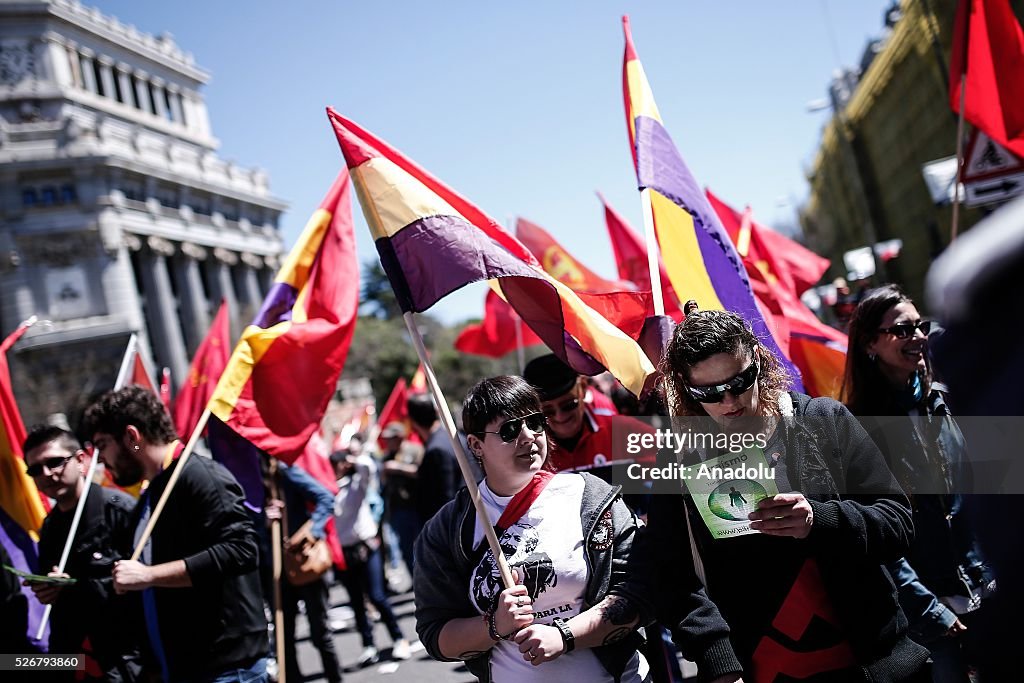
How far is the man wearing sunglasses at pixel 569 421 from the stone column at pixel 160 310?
48.5 m

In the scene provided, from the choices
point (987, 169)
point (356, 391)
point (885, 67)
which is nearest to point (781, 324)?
point (987, 169)

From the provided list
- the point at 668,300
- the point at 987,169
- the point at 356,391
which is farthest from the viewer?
the point at 356,391

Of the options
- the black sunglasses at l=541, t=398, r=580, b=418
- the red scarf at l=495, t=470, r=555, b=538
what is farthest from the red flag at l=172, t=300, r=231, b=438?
the red scarf at l=495, t=470, r=555, b=538

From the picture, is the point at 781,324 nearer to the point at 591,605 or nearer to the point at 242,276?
the point at 591,605

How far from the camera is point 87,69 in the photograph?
51844 mm

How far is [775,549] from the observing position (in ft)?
7.11

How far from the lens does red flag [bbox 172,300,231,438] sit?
6.34 metres

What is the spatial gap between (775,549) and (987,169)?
4.34 meters

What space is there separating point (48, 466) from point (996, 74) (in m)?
5.76

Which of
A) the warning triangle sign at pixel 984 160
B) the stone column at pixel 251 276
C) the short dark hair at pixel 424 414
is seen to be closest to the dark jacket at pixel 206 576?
the short dark hair at pixel 424 414

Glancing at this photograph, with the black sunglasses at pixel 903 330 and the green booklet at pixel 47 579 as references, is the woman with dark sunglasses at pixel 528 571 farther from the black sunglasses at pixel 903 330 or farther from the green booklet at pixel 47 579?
the green booklet at pixel 47 579

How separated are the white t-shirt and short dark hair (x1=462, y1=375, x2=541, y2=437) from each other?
0.30 m

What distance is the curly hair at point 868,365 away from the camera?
321 centimetres

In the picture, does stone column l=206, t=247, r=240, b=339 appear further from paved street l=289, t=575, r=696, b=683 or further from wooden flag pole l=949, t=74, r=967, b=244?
wooden flag pole l=949, t=74, r=967, b=244
